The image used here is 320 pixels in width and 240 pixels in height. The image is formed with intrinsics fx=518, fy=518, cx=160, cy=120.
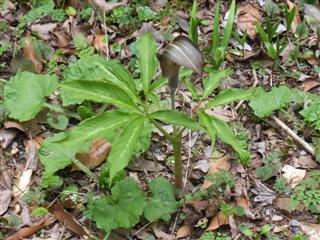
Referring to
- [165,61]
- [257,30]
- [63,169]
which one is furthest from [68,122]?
[257,30]

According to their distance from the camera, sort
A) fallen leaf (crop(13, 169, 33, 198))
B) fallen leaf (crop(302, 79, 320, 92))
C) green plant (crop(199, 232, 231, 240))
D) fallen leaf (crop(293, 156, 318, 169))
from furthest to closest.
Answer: fallen leaf (crop(302, 79, 320, 92))
fallen leaf (crop(293, 156, 318, 169))
fallen leaf (crop(13, 169, 33, 198))
green plant (crop(199, 232, 231, 240))

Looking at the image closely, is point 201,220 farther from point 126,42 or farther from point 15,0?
point 15,0

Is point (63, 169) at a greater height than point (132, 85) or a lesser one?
lesser

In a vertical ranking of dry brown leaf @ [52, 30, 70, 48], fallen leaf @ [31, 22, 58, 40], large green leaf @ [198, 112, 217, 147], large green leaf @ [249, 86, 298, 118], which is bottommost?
large green leaf @ [249, 86, 298, 118]

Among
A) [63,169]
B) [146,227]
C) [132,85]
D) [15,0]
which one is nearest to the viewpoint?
[132,85]

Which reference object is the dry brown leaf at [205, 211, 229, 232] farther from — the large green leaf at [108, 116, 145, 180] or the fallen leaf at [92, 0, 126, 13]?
the fallen leaf at [92, 0, 126, 13]

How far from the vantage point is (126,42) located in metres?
3.48

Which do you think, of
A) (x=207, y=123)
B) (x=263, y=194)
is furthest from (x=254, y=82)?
(x=207, y=123)

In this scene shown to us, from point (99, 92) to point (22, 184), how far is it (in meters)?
0.96

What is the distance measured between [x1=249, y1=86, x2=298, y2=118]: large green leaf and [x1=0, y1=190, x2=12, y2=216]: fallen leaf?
4.66 feet

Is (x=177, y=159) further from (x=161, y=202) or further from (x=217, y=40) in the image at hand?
(x=217, y=40)

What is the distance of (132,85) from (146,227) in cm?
75

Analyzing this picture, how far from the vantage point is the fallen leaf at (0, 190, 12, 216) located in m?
2.63

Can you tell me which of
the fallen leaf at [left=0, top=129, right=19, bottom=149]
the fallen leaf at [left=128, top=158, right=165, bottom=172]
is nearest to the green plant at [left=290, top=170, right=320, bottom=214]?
the fallen leaf at [left=128, top=158, right=165, bottom=172]
